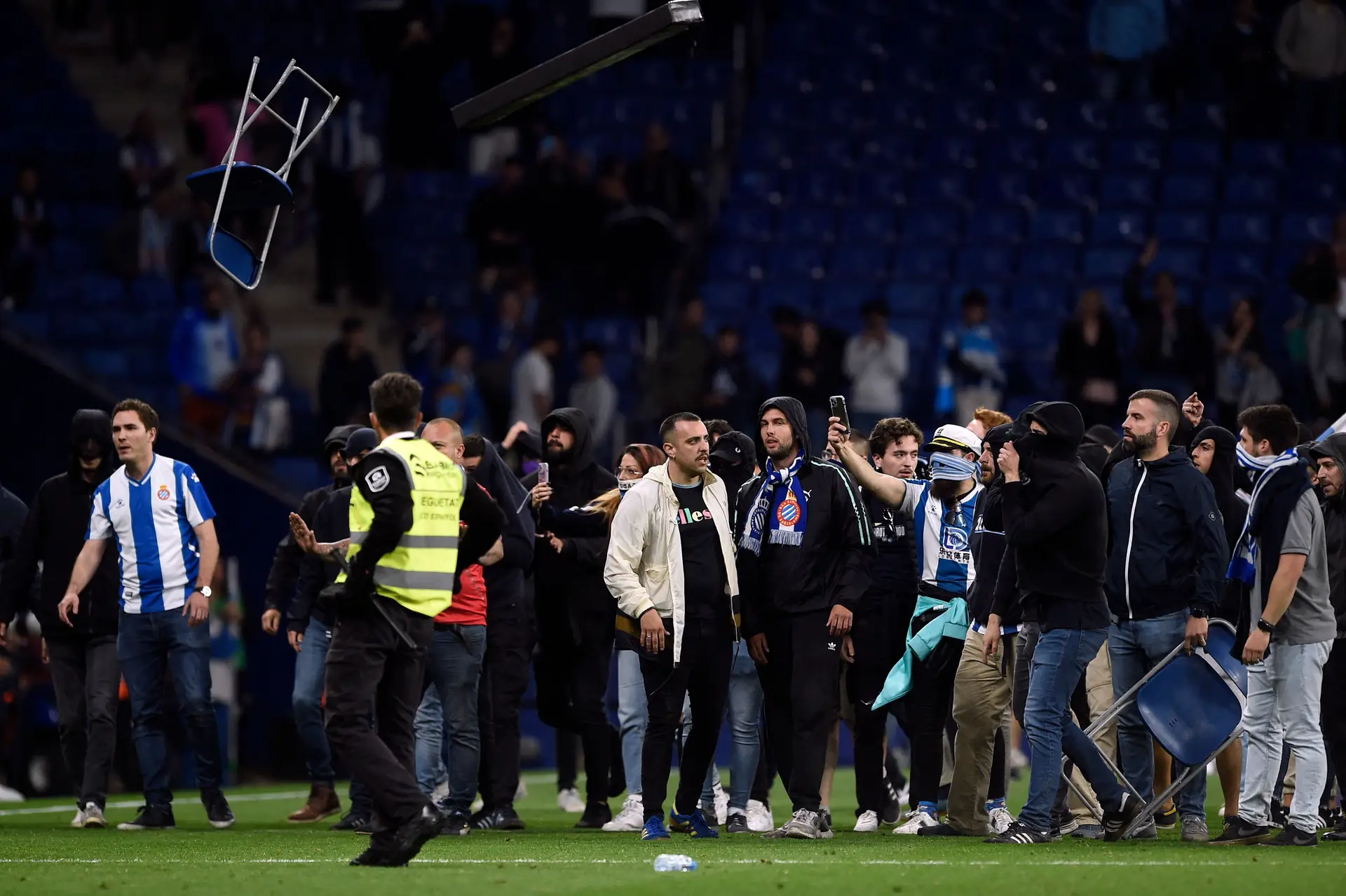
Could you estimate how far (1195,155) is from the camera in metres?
19.2

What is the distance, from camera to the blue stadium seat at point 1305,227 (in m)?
18.1

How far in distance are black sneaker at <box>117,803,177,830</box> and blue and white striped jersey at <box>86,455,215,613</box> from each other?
109 cm

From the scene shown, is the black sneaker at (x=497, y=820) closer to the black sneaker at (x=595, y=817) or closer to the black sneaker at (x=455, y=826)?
the black sneaker at (x=595, y=817)

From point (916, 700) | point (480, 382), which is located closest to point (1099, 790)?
point (916, 700)

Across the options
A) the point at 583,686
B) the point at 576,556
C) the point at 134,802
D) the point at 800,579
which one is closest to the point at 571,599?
the point at 576,556

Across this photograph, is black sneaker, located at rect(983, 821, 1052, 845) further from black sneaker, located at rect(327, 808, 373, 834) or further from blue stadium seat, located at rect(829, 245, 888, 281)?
blue stadium seat, located at rect(829, 245, 888, 281)

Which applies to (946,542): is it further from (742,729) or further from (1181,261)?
(1181,261)

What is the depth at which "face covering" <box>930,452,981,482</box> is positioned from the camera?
10000mm

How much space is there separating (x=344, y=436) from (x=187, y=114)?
10.3 metres

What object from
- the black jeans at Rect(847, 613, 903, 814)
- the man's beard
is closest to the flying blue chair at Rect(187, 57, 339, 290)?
the black jeans at Rect(847, 613, 903, 814)

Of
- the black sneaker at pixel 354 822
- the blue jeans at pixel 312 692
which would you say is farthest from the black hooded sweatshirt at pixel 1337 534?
the blue jeans at pixel 312 692

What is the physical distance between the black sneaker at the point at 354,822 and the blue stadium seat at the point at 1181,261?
10.6 metres

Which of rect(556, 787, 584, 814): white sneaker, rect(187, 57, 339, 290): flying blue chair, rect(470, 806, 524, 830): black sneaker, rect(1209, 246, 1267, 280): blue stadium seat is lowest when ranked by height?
rect(556, 787, 584, 814): white sneaker

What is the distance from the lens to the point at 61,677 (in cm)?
1107
